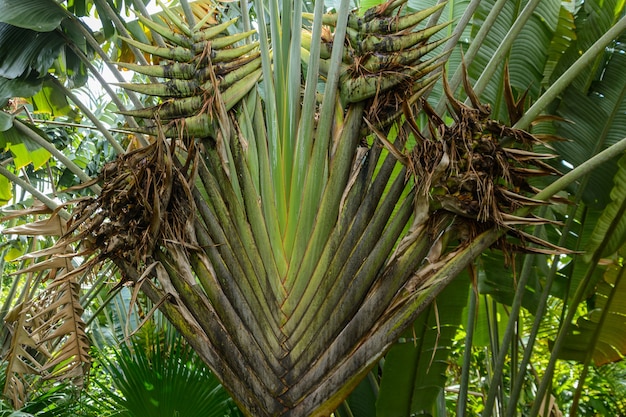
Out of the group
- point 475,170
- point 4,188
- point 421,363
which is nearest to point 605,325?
point 421,363

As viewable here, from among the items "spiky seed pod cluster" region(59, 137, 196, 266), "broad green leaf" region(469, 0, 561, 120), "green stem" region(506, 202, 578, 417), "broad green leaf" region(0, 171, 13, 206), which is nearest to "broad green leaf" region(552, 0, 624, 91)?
"broad green leaf" region(469, 0, 561, 120)

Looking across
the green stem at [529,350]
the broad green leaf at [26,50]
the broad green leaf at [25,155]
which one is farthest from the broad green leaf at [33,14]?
the green stem at [529,350]

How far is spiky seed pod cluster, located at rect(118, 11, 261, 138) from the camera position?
165 centimetres

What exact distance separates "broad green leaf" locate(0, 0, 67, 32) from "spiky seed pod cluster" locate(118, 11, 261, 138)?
1.16m

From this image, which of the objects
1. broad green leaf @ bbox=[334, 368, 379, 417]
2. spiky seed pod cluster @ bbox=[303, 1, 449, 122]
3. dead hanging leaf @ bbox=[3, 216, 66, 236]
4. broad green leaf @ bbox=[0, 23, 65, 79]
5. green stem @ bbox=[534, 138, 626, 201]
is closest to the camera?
green stem @ bbox=[534, 138, 626, 201]

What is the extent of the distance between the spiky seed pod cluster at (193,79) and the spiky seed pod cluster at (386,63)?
0.31 m

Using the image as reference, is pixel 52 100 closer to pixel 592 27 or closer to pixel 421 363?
pixel 421 363

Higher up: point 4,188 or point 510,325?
point 4,188

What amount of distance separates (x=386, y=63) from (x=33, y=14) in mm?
1818

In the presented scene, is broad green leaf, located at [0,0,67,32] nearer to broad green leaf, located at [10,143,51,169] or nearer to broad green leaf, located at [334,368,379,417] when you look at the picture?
broad green leaf, located at [10,143,51,169]

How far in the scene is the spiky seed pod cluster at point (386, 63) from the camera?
1582 millimetres

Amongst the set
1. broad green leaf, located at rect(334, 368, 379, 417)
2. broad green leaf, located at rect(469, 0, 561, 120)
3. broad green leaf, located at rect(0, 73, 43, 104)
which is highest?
broad green leaf, located at rect(0, 73, 43, 104)

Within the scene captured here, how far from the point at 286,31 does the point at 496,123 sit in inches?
27.3

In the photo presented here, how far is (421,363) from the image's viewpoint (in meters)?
2.23
